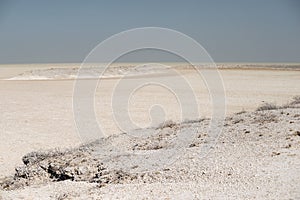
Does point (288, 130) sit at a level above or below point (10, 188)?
above

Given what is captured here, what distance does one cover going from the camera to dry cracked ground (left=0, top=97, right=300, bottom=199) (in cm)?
571

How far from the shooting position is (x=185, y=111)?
19.8 meters

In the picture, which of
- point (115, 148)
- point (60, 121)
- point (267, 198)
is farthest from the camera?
point (60, 121)

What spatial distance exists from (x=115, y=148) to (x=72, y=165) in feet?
5.19

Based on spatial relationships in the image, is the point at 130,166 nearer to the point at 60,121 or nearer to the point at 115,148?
the point at 115,148

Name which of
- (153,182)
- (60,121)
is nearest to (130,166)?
(153,182)

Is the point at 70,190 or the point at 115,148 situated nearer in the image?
the point at 70,190

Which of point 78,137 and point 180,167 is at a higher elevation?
point 180,167

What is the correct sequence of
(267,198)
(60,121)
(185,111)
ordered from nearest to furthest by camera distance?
(267,198) < (60,121) < (185,111)

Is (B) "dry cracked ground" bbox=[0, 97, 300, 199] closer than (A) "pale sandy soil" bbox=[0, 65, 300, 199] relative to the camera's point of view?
Yes

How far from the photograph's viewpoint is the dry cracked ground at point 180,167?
18.7 ft

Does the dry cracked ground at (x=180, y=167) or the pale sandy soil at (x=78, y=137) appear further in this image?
the pale sandy soil at (x=78, y=137)

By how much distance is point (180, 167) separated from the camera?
6676 mm

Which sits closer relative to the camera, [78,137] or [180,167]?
[180,167]
